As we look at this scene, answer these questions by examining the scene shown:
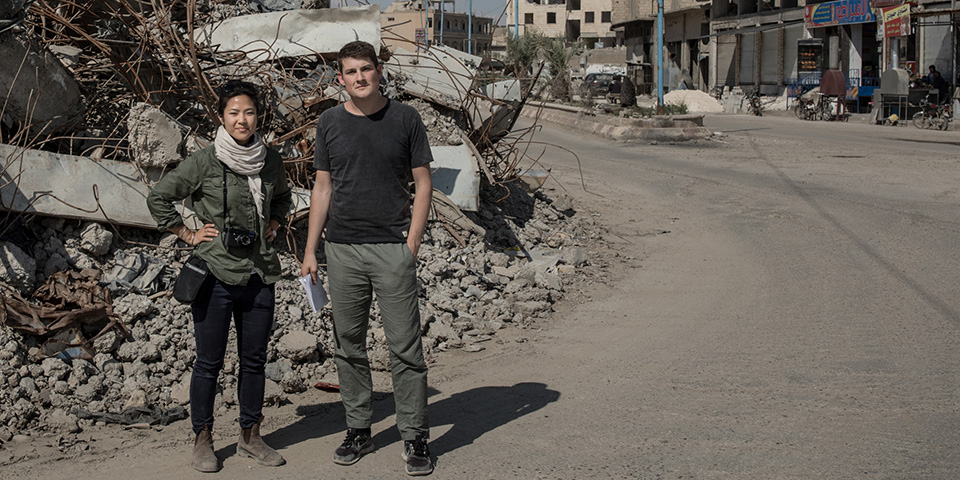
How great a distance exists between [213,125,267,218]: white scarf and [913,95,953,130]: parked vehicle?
2462 centimetres

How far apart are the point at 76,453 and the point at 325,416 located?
123 centimetres

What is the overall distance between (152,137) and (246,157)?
89.6 inches

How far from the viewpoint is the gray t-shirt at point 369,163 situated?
383 cm

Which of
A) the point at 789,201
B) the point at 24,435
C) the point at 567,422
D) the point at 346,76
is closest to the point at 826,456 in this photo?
the point at 567,422

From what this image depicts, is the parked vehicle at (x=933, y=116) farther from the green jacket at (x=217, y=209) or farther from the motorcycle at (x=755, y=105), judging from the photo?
the green jacket at (x=217, y=209)

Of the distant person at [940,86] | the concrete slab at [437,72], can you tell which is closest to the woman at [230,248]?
the concrete slab at [437,72]

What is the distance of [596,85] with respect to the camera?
4025 centimetres

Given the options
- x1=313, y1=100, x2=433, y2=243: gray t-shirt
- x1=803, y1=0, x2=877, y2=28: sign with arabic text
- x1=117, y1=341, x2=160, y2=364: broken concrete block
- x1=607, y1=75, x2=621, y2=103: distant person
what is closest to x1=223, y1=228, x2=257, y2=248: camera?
x1=313, y1=100, x2=433, y2=243: gray t-shirt

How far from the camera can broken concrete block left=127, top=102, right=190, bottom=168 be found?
18.9 feet

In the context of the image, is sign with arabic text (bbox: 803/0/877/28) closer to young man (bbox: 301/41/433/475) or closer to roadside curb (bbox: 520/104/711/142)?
roadside curb (bbox: 520/104/711/142)

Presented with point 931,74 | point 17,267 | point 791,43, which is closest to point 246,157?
point 17,267

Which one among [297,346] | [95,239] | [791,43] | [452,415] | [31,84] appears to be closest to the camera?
[452,415]

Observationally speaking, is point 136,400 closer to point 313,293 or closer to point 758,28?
point 313,293

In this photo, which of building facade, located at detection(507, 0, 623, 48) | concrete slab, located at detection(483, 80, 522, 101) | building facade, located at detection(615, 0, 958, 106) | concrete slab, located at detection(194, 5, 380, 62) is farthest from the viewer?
building facade, located at detection(507, 0, 623, 48)
